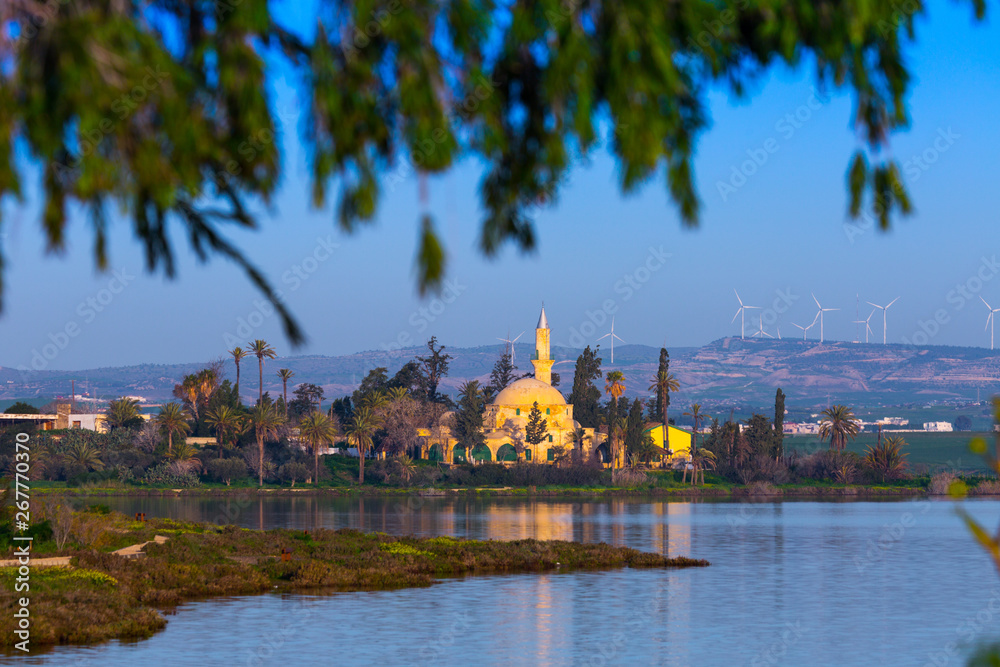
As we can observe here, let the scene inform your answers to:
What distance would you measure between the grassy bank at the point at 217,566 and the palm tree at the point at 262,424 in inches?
2223

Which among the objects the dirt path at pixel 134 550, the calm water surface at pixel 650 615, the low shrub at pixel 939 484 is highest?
the dirt path at pixel 134 550

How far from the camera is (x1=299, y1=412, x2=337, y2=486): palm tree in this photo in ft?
386

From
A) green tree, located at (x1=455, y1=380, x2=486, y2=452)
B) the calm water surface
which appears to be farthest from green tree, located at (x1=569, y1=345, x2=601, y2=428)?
the calm water surface

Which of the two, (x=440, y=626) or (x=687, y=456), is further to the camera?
(x=687, y=456)

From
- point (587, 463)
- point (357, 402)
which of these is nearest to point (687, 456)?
point (587, 463)

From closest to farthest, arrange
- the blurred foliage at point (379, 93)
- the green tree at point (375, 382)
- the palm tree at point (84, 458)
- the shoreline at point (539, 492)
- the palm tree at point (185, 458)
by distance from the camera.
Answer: the blurred foliage at point (379, 93)
the shoreline at point (539, 492)
the palm tree at point (84, 458)
the palm tree at point (185, 458)
the green tree at point (375, 382)

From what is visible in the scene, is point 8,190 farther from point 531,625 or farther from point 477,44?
point 531,625

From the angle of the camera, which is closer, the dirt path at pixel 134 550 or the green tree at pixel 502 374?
the dirt path at pixel 134 550

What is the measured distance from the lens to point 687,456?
5408 inches

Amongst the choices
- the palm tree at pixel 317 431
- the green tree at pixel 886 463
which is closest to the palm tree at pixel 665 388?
the green tree at pixel 886 463

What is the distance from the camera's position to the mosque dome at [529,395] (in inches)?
5226

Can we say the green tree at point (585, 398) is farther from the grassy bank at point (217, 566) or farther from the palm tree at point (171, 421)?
the grassy bank at point (217, 566)

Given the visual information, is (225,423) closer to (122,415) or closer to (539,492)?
(122,415)

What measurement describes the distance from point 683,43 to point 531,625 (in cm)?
3469
